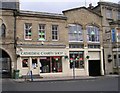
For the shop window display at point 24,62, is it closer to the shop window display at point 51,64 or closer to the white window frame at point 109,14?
the shop window display at point 51,64

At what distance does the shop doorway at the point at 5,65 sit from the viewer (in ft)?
103

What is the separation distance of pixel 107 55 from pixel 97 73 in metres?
2.90

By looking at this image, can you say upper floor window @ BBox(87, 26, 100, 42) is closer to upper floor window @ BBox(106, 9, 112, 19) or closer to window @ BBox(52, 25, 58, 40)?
upper floor window @ BBox(106, 9, 112, 19)

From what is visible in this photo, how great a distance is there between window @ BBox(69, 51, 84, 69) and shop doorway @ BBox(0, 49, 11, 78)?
7.90m

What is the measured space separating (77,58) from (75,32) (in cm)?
342

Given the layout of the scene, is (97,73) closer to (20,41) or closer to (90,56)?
(90,56)

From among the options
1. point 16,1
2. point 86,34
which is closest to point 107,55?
point 86,34

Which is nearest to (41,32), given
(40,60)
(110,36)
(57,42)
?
(57,42)

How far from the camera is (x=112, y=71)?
36188 millimetres

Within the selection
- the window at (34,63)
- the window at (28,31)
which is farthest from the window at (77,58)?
the window at (28,31)

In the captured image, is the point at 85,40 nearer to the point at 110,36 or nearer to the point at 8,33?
the point at 110,36

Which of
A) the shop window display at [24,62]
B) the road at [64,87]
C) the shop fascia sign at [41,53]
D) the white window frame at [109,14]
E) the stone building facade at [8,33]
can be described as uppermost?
the white window frame at [109,14]

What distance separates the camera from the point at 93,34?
3559cm

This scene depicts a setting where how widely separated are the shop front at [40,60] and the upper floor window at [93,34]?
4.73 m
